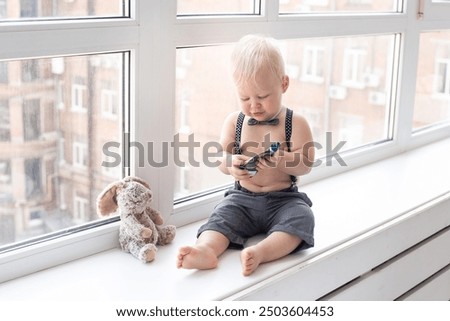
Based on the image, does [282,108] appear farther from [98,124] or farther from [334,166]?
[334,166]

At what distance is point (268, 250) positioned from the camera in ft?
4.66

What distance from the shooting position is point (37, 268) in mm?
1364

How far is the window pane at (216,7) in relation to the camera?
5.08ft

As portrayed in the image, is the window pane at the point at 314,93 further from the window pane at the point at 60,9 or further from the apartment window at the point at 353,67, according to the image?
the window pane at the point at 60,9

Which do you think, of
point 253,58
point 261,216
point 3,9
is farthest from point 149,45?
point 261,216

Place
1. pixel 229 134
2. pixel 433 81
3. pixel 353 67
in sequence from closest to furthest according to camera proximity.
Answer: pixel 229 134 → pixel 353 67 → pixel 433 81

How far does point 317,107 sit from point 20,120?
1.03 meters

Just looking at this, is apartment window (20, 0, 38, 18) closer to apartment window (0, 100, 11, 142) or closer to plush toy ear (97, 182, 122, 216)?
apartment window (0, 100, 11, 142)

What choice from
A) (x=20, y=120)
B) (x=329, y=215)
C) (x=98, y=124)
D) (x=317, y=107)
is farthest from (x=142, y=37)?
(x=317, y=107)

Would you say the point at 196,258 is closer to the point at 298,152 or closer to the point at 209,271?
the point at 209,271

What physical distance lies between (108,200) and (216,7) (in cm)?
54

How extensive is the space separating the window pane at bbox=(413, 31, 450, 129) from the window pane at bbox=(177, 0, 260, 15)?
925 millimetres

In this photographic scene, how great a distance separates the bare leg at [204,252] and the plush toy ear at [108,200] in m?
0.19

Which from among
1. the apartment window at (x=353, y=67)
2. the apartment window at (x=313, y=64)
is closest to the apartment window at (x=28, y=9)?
the apartment window at (x=313, y=64)
